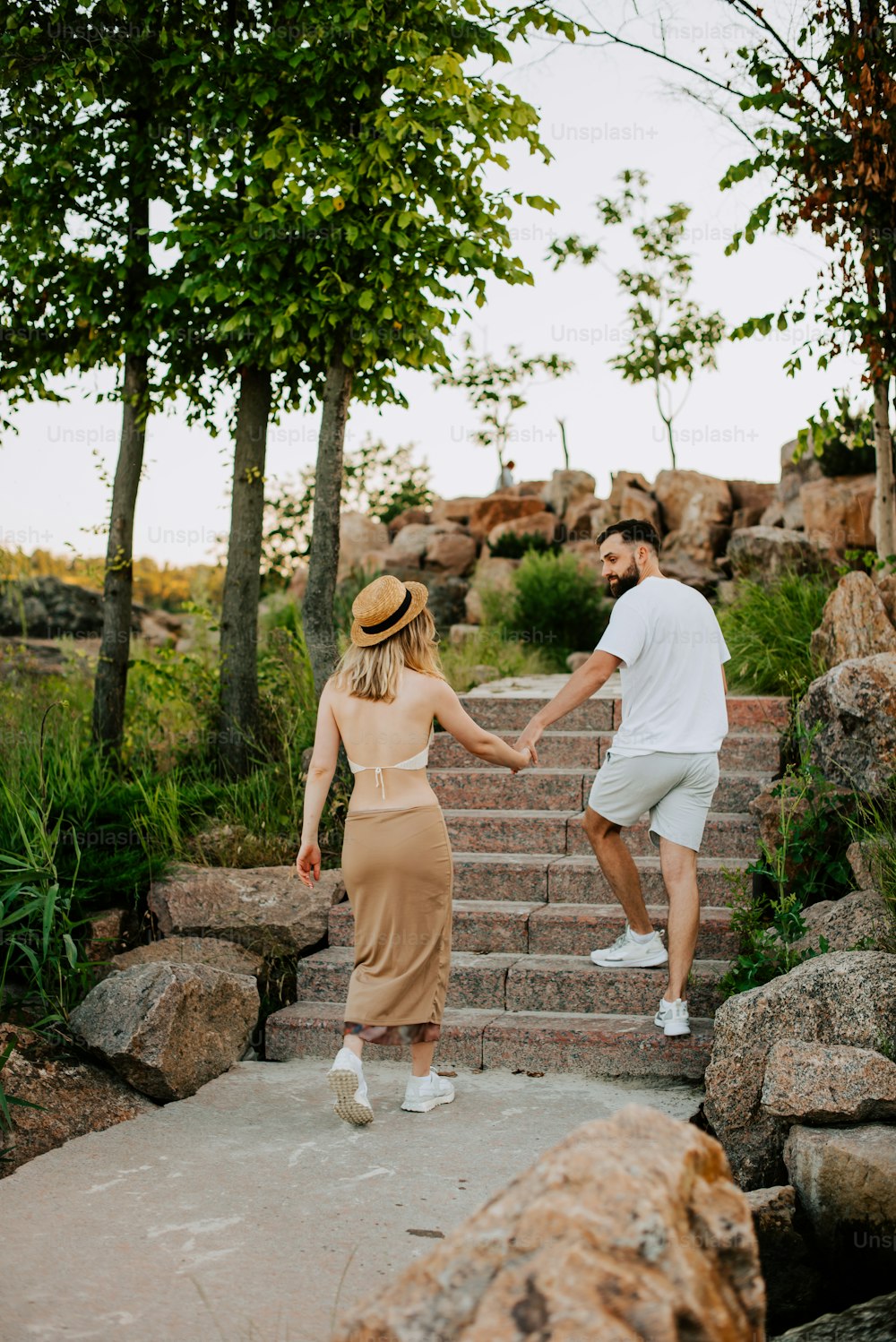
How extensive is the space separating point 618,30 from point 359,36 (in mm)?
3453

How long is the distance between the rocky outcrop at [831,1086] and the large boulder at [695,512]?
44.7ft

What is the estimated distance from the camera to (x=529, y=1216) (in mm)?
2145

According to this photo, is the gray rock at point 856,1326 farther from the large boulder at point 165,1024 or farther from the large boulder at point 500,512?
the large boulder at point 500,512

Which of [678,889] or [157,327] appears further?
[157,327]

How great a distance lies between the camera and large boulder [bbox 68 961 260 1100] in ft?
16.3

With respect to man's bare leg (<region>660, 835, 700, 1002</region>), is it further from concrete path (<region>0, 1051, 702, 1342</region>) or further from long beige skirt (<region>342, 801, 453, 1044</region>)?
long beige skirt (<region>342, 801, 453, 1044</region>)

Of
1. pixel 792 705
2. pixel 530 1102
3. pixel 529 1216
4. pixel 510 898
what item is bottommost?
pixel 530 1102

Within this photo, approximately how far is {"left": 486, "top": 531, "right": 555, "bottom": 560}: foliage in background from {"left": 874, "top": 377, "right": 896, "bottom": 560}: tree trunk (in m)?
8.88

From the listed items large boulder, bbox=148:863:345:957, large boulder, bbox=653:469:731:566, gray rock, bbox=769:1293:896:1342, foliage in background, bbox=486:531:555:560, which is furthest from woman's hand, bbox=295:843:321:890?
foliage in background, bbox=486:531:555:560

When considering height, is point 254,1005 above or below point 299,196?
below

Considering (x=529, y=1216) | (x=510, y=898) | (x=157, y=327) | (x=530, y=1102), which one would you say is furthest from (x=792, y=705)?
(x=529, y=1216)

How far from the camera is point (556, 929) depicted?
19.9 ft

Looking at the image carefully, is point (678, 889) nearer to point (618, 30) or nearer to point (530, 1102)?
point (530, 1102)

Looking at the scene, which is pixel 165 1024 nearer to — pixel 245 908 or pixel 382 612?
pixel 245 908
